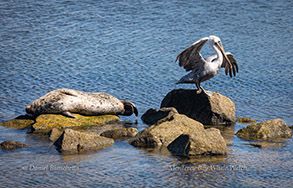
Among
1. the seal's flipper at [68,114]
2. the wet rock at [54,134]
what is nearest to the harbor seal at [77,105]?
the seal's flipper at [68,114]

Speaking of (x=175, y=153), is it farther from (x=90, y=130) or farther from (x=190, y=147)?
(x=90, y=130)

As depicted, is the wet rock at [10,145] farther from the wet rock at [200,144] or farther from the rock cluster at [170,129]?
the wet rock at [200,144]

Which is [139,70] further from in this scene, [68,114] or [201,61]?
[68,114]

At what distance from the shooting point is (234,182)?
789cm

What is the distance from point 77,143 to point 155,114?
3.27 metres

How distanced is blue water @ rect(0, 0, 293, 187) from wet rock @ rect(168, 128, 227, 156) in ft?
1.00

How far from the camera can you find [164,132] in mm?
10469

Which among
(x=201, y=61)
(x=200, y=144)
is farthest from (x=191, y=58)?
(x=200, y=144)

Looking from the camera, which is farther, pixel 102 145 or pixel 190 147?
pixel 102 145

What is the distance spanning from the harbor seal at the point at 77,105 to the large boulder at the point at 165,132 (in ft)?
8.75

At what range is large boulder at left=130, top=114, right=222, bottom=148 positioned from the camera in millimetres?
10227

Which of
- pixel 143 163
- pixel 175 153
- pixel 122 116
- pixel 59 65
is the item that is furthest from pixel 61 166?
pixel 59 65

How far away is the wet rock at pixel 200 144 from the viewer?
9.40 m

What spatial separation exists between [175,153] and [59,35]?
14605mm
